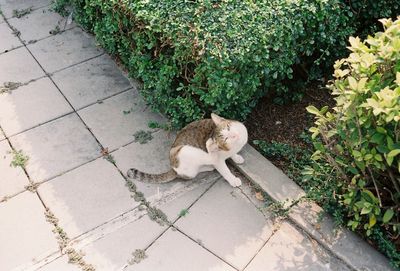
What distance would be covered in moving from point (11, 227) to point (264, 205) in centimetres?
212

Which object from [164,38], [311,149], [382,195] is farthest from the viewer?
[311,149]

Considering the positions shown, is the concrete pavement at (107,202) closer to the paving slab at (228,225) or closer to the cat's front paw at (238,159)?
the paving slab at (228,225)

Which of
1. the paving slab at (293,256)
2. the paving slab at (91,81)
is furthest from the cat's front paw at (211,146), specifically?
the paving slab at (91,81)

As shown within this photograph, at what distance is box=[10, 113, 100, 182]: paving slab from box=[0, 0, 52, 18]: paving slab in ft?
8.78

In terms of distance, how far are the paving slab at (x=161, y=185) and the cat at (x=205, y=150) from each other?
8cm

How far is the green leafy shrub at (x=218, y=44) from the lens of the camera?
3428 millimetres

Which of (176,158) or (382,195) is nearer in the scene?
(382,195)

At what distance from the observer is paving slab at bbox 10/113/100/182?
4.01 m

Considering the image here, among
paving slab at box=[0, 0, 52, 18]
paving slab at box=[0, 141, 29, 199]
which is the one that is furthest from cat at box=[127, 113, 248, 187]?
paving slab at box=[0, 0, 52, 18]

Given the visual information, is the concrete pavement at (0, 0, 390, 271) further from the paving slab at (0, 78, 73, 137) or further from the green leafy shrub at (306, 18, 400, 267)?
the green leafy shrub at (306, 18, 400, 267)

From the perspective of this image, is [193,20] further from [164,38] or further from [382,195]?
[382,195]

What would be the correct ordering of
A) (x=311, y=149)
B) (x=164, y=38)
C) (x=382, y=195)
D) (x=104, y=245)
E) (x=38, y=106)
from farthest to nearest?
(x=38, y=106) → (x=311, y=149) → (x=164, y=38) → (x=104, y=245) → (x=382, y=195)

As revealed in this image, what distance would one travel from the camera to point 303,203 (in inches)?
138

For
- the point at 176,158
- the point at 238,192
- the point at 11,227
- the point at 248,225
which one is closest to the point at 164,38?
the point at 176,158
